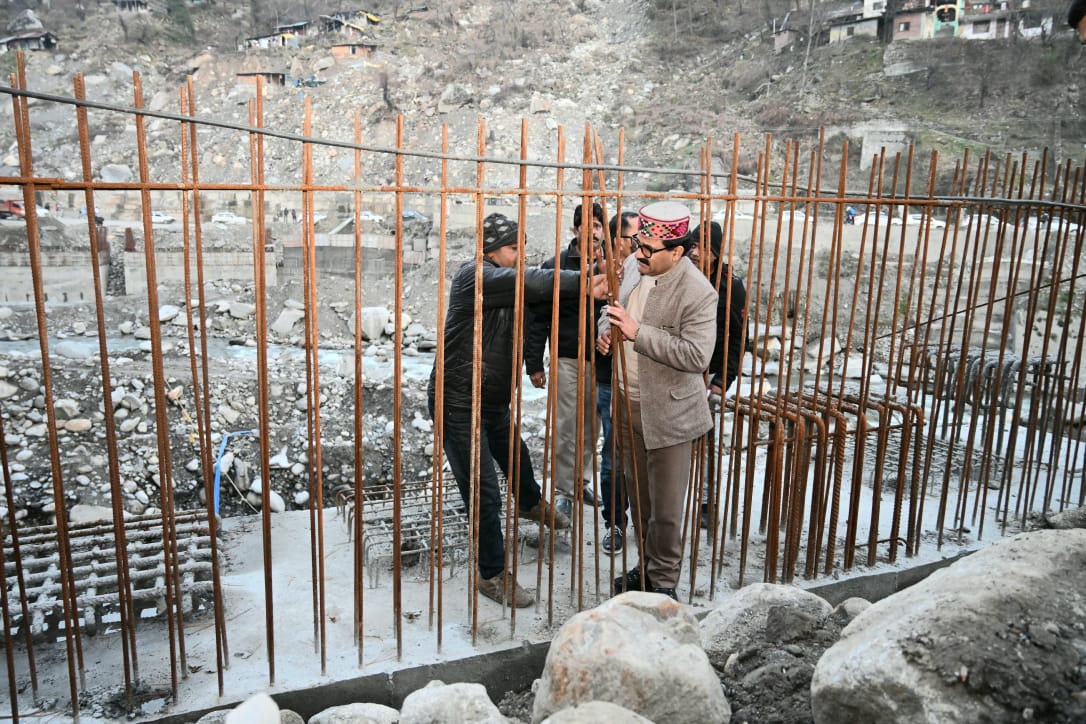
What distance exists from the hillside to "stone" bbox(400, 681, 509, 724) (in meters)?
27.0

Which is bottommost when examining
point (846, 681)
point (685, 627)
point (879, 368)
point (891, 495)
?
point (879, 368)

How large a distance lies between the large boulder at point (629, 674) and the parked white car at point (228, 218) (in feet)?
86.5

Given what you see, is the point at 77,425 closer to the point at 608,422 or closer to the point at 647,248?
the point at 608,422

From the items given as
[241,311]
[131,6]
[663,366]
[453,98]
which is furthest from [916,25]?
[131,6]

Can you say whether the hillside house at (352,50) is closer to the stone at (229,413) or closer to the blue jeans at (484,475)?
the stone at (229,413)

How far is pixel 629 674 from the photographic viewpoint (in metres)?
2.39

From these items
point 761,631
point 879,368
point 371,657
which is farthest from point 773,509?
point 879,368

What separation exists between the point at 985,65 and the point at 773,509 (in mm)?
37472

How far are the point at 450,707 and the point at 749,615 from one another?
1312mm

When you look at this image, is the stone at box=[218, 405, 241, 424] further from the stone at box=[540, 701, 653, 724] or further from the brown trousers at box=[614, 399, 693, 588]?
the stone at box=[540, 701, 653, 724]

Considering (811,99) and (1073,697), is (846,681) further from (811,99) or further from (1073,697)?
(811,99)

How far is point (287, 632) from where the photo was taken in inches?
128

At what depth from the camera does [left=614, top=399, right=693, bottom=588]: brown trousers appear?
3.32m

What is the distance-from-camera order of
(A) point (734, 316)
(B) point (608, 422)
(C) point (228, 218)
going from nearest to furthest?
(A) point (734, 316)
(B) point (608, 422)
(C) point (228, 218)
